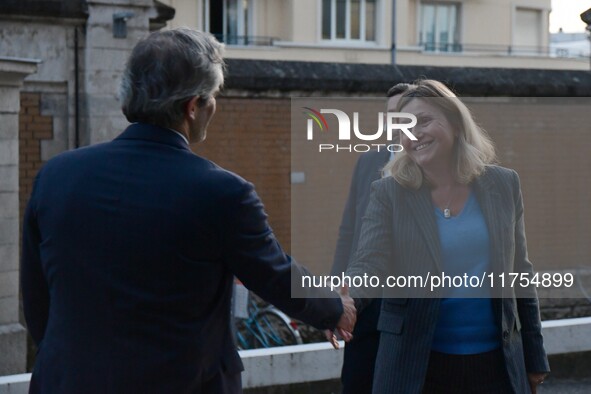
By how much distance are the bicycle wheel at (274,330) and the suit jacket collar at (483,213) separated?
5.57m

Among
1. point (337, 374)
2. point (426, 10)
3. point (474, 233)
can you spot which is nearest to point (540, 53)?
point (426, 10)

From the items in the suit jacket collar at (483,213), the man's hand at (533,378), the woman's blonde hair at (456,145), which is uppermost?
the woman's blonde hair at (456,145)

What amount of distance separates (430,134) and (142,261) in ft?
4.51

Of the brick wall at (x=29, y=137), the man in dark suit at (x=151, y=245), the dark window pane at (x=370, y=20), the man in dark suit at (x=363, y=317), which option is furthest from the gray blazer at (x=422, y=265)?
the dark window pane at (x=370, y=20)

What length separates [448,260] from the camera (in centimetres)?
389

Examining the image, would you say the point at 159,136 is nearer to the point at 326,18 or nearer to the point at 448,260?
the point at 448,260

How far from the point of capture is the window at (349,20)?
4106 centimetres

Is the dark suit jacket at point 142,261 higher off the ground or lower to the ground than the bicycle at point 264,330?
higher

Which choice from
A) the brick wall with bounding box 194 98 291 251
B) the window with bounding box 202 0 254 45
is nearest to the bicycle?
the brick wall with bounding box 194 98 291 251

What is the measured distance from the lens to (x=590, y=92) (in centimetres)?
1260

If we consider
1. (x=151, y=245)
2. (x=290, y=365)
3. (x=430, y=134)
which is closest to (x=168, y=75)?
(x=151, y=245)

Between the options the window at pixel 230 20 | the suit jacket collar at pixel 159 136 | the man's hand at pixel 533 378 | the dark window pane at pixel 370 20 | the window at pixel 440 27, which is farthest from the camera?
the window at pixel 440 27

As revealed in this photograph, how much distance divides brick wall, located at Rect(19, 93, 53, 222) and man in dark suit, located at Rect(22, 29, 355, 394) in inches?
289

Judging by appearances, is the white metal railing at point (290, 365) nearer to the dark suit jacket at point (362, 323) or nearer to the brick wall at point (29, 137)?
the dark suit jacket at point (362, 323)
